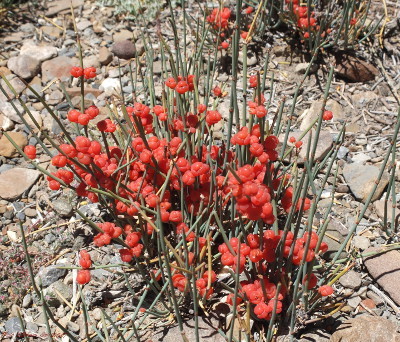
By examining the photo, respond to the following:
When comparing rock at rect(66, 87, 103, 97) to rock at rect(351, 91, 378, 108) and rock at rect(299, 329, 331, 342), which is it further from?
rock at rect(299, 329, 331, 342)

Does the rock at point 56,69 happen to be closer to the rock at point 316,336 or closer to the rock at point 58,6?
the rock at point 58,6

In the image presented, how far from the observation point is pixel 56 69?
10.7 ft

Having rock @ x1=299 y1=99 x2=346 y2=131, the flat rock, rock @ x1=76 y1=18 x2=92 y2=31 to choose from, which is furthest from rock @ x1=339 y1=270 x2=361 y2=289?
rock @ x1=76 y1=18 x2=92 y2=31

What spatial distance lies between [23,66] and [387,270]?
99.9 inches

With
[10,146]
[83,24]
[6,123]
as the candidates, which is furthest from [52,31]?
[10,146]

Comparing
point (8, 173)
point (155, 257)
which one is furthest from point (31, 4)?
point (155, 257)

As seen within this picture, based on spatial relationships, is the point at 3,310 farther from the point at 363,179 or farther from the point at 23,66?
the point at 363,179

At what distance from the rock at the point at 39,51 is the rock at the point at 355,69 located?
1947mm

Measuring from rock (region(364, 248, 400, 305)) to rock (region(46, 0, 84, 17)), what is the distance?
2.88 metres

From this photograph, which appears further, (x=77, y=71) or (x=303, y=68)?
(x=303, y=68)

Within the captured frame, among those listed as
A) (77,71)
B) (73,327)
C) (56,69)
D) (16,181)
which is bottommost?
(73,327)

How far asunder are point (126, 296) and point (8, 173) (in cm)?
105

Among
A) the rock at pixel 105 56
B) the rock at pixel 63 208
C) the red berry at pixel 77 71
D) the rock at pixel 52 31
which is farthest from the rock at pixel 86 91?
the red berry at pixel 77 71

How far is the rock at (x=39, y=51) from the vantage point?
3.32m
